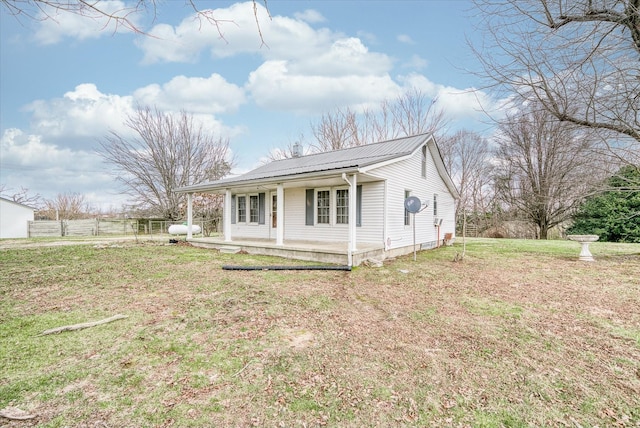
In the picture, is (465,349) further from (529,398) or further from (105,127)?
(105,127)

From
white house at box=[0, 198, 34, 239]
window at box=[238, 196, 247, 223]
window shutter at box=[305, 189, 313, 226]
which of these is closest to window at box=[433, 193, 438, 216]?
window shutter at box=[305, 189, 313, 226]

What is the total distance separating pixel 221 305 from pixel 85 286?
3.32 meters

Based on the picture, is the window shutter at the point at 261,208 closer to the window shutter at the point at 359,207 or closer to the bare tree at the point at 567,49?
the window shutter at the point at 359,207

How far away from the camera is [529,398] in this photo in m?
2.28

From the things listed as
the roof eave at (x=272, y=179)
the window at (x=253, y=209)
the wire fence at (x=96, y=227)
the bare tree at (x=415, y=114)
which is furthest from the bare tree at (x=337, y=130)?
the roof eave at (x=272, y=179)

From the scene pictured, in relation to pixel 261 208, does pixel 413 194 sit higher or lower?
higher

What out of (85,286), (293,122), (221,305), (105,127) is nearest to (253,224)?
(85,286)

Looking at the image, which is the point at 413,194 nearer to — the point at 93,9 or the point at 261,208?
the point at 261,208

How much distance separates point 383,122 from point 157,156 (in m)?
17.5

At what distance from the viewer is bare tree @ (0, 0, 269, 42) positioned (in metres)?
1.84

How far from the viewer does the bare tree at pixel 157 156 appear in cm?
2122

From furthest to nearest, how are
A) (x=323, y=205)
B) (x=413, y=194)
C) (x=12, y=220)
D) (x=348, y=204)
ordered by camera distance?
(x=12, y=220) → (x=413, y=194) → (x=323, y=205) → (x=348, y=204)

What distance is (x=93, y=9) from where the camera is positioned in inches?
74.2

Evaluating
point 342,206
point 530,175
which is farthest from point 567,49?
point 530,175
